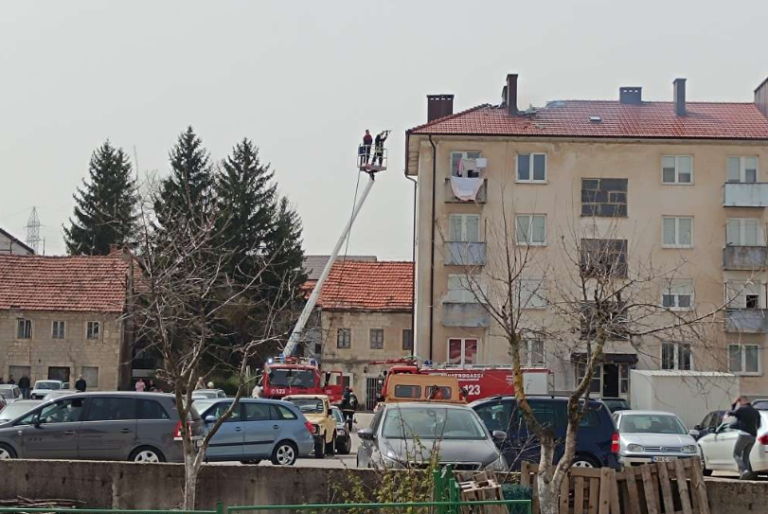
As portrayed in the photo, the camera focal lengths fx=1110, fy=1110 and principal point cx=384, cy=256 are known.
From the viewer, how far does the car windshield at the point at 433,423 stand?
1630 centimetres

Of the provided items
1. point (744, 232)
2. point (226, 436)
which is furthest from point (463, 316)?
point (226, 436)

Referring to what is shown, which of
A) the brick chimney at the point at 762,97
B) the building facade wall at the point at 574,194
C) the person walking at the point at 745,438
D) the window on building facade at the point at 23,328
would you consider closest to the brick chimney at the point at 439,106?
the building facade wall at the point at 574,194

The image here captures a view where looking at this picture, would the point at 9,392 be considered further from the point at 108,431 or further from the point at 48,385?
the point at 108,431

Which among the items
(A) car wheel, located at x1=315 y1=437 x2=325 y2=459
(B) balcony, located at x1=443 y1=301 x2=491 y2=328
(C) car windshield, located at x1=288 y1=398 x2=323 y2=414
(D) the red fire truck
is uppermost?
(B) balcony, located at x1=443 y1=301 x2=491 y2=328

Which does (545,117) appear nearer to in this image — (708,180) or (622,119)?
(622,119)

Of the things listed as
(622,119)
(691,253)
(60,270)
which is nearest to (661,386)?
(691,253)

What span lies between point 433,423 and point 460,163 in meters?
32.9

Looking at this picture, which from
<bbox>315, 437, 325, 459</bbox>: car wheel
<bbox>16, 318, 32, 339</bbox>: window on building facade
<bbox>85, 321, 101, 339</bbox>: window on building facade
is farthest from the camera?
<bbox>16, 318, 32, 339</bbox>: window on building facade

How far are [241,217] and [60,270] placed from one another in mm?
9846

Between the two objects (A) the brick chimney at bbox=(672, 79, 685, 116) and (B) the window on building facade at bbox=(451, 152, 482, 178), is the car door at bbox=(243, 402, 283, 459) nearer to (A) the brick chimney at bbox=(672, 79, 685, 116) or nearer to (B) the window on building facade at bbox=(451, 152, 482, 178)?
(B) the window on building facade at bbox=(451, 152, 482, 178)

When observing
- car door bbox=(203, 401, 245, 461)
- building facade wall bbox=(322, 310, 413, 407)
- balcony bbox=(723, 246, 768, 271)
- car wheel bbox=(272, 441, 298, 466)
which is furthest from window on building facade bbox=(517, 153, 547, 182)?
car door bbox=(203, 401, 245, 461)

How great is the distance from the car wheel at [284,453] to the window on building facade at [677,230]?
98.0 feet

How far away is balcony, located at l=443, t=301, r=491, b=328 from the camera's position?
159 feet

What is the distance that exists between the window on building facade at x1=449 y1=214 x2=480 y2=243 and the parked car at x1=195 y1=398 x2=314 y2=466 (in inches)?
1017
